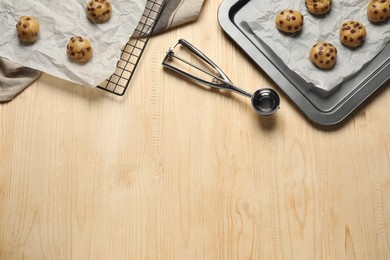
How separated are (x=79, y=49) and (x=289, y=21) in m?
0.54

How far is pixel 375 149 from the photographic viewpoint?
1.38 m

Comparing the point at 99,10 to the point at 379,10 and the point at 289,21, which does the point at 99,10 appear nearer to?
the point at 289,21

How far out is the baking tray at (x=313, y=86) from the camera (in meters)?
1.38

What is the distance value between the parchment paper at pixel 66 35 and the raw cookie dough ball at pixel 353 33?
1.75ft

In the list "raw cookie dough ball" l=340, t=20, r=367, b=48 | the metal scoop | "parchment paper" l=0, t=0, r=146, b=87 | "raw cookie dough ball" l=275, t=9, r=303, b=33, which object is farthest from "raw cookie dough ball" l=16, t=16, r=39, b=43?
"raw cookie dough ball" l=340, t=20, r=367, b=48

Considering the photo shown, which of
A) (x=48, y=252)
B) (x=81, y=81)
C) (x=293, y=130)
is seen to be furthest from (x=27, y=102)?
(x=293, y=130)

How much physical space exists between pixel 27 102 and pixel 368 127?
2.92 feet

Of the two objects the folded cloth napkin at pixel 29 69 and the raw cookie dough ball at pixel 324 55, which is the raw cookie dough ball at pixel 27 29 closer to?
the folded cloth napkin at pixel 29 69

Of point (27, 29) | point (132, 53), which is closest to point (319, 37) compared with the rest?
point (132, 53)

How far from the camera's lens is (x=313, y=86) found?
1.42 metres

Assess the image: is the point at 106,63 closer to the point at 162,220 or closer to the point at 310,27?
the point at 162,220

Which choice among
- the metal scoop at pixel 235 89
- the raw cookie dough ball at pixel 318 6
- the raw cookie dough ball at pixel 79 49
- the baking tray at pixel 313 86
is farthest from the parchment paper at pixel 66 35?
the raw cookie dough ball at pixel 318 6

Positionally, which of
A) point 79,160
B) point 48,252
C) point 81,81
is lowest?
point 48,252

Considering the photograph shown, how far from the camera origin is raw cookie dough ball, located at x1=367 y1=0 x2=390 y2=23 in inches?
55.0
